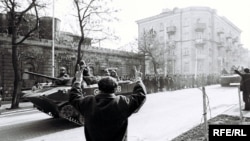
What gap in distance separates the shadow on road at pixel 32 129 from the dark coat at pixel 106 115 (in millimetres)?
4643

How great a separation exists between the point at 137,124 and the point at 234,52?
6267 cm

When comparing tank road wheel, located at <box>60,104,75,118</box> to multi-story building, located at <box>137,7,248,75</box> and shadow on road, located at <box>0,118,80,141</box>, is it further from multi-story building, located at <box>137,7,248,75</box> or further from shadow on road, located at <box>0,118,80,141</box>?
multi-story building, located at <box>137,7,248,75</box>

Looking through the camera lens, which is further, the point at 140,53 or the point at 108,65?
the point at 140,53

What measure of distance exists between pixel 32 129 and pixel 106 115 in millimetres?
5843

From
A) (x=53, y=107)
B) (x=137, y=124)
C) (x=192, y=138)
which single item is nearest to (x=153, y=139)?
(x=192, y=138)

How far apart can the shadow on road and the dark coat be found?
15.2 feet

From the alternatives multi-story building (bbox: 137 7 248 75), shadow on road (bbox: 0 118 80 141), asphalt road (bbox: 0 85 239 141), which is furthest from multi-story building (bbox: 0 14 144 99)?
multi-story building (bbox: 137 7 248 75)

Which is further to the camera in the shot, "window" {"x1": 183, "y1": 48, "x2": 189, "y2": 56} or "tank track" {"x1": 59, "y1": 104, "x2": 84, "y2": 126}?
"window" {"x1": 183, "y1": 48, "x2": 189, "y2": 56}

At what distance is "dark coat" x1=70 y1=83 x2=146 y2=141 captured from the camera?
2.67m

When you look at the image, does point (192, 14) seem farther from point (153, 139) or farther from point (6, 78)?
point (153, 139)

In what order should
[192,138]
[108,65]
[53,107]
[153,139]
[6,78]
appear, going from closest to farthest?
[192,138] → [153,139] → [53,107] → [6,78] → [108,65]

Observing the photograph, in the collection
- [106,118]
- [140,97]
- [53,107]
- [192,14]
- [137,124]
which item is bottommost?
[137,124]

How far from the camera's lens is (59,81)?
350 inches

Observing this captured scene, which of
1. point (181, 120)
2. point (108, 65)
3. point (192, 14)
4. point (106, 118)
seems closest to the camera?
point (106, 118)
